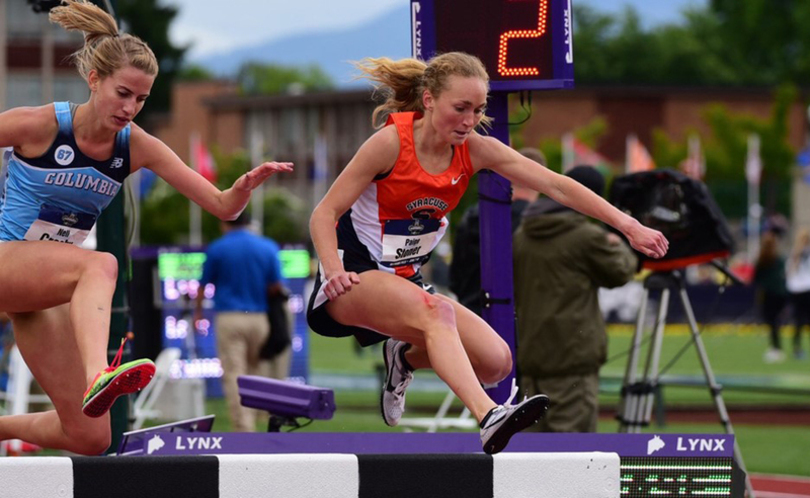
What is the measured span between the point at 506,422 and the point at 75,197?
2.16m

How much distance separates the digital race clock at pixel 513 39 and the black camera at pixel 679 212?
2.00m

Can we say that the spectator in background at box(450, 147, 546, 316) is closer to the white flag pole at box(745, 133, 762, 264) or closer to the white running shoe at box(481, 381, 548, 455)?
the white running shoe at box(481, 381, 548, 455)

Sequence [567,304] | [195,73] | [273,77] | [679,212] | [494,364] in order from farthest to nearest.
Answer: [273,77] < [195,73] < [567,304] < [679,212] < [494,364]

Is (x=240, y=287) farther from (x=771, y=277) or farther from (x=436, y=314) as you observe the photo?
(x=771, y=277)

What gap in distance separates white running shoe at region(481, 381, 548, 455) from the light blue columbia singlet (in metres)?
2.03

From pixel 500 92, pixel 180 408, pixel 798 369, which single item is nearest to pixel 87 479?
pixel 500 92

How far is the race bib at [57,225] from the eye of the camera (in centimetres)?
620

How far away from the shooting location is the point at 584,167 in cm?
955

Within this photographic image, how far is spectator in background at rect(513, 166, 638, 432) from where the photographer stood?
9453mm

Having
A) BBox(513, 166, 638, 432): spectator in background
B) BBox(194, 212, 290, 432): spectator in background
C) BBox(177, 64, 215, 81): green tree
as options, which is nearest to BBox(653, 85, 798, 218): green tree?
BBox(194, 212, 290, 432): spectator in background

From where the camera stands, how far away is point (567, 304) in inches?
375

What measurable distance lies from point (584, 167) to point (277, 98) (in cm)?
7942

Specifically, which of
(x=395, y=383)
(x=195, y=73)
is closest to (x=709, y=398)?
(x=395, y=383)

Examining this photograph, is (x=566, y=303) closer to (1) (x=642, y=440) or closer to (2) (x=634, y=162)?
(1) (x=642, y=440)
